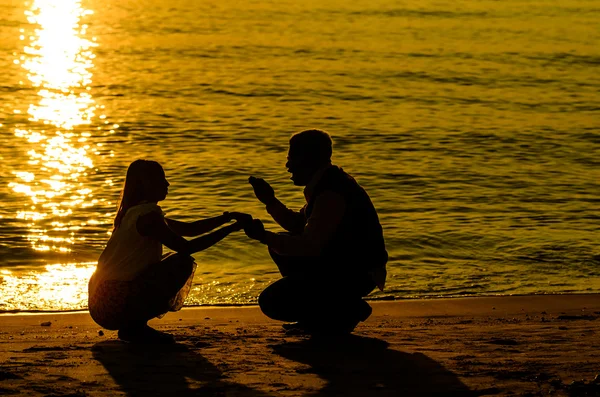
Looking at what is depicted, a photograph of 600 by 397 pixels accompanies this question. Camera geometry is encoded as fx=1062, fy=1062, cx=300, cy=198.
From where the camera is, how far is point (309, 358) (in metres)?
5.65

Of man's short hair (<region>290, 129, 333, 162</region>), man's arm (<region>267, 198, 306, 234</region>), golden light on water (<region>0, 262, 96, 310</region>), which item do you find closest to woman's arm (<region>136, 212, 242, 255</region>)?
man's arm (<region>267, 198, 306, 234</region>)

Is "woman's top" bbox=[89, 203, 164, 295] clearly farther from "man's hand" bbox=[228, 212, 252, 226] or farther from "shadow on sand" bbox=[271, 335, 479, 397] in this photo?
"shadow on sand" bbox=[271, 335, 479, 397]

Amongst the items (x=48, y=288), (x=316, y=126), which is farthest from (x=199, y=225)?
(x=316, y=126)

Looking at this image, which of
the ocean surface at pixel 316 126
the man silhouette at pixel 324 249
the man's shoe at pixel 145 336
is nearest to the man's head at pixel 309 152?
the man silhouette at pixel 324 249

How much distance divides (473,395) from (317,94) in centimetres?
1854

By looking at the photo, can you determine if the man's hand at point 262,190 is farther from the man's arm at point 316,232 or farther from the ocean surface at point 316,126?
the ocean surface at point 316,126

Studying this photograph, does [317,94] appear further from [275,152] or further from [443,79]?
[275,152]

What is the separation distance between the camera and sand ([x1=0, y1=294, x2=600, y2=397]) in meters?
5.07

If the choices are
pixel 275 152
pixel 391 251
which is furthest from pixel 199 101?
pixel 391 251

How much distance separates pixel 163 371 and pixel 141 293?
28.0 inches

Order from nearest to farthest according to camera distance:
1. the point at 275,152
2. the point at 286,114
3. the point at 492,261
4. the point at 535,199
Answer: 1. the point at 492,261
2. the point at 535,199
3. the point at 275,152
4. the point at 286,114

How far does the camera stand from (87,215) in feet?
39.7

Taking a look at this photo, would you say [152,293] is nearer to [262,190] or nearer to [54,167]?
[262,190]

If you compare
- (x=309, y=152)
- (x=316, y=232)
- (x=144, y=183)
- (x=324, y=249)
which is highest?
(x=309, y=152)
